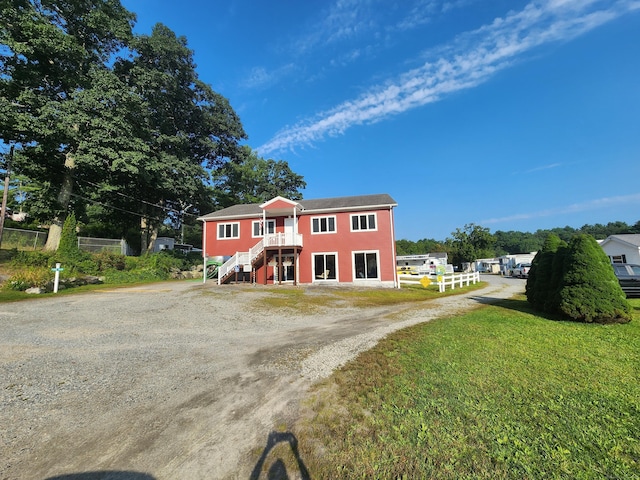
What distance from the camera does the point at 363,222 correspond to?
831 inches

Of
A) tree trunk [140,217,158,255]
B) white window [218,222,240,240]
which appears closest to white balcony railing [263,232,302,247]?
white window [218,222,240,240]

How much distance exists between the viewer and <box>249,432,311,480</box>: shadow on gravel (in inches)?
99.8

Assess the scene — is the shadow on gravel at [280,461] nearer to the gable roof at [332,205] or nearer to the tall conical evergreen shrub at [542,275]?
the tall conical evergreen shrub at [542,275]

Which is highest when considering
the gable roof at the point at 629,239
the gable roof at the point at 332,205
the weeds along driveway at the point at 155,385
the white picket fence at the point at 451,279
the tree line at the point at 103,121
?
the tree line at the point at 103,121

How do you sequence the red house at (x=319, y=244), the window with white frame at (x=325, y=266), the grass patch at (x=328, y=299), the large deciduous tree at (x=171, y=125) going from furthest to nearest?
the large deciduous tree at (x=171, y=125) → the window with white frame at (x=325, y=266) → the red house at (x=319, y=244) → the grass patch at (x=328, y=299)

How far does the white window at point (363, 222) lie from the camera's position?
68.4 feet

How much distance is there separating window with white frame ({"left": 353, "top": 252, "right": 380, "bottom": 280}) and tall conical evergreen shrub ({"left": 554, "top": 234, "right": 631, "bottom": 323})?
1232cm

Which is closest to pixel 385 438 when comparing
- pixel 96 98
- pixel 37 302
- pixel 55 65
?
pixel 37 302

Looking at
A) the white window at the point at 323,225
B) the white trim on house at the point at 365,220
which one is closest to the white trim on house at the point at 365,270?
the white trim on house at the point at 365,220

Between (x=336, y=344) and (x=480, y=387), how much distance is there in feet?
10.1

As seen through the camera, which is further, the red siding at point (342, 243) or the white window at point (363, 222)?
the white window at point (363, 222)

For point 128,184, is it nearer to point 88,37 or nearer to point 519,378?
point 88,37

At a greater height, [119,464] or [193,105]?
[193,105]

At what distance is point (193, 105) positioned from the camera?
3272 centimetres
